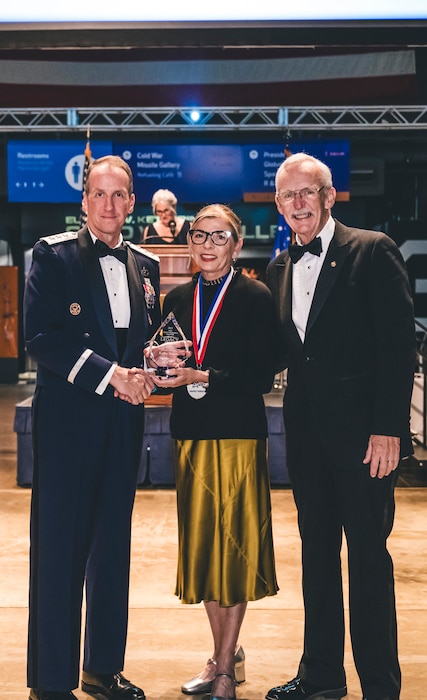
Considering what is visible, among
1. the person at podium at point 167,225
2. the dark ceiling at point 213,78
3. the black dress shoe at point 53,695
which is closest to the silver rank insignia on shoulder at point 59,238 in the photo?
the black dress shoe at point 53,695

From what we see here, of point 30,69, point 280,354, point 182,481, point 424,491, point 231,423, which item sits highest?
point 30,69

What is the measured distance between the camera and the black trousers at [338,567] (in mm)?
2438

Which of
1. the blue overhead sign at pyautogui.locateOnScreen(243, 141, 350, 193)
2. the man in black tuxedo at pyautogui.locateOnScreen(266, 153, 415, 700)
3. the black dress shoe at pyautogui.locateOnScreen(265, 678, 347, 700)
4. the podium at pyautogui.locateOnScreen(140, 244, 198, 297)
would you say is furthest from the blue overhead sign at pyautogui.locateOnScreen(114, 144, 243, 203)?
the black dress shoe at pyautogui.locateOnScreen(265, 678, 347, 700)

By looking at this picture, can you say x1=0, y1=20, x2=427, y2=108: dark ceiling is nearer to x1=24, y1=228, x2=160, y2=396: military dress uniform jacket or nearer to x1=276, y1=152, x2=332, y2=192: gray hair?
x1=276, y1=152, x2=332, y2=192: gray hair

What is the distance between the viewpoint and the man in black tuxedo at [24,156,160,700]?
2.48 meters

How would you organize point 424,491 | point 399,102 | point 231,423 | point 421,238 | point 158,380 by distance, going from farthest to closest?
point 421,238
point 399,102
point 424,491
point 231,423
point 158,380

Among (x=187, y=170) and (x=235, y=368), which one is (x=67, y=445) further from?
(x=187, y=170)

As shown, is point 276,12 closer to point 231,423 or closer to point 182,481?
point 231,423

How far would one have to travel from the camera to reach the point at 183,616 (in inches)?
135

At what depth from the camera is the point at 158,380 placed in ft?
8.09

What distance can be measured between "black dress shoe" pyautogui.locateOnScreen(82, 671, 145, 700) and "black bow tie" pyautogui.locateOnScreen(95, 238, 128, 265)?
1372 mm

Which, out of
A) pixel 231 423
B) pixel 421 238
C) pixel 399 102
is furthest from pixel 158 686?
pixel 421 238

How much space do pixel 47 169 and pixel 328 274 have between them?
9052 millimetres

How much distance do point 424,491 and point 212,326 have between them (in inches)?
146
